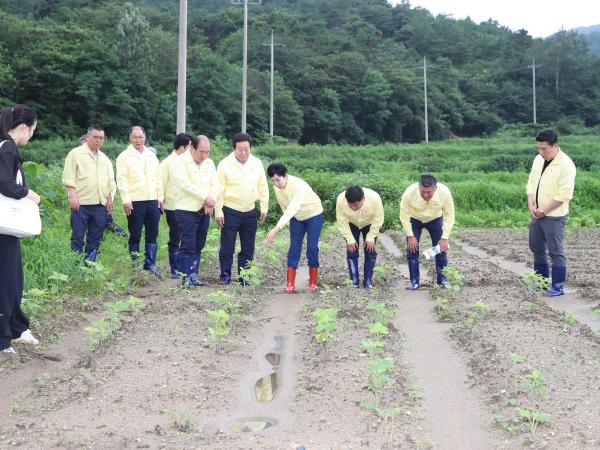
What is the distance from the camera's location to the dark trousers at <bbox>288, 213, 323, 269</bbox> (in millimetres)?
8625

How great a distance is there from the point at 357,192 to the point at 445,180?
711 inches

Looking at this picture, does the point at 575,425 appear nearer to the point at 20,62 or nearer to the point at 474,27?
the point at 20,62

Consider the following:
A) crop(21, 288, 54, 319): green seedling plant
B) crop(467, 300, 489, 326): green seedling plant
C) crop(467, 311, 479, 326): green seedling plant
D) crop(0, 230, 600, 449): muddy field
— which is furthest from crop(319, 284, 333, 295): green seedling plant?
crop(21, 288, 54, 319): green seedling plant

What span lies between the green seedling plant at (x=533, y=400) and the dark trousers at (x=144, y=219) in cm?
525

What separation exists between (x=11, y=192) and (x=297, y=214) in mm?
3943

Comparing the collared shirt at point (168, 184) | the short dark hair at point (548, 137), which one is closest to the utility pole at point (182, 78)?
the collared shirt at point (168, 184)

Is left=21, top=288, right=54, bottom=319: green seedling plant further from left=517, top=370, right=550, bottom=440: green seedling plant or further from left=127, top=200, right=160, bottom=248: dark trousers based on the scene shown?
left=517, top=370, right=550, bottom=440: green seedling plant

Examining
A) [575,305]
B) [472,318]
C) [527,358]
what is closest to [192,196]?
[472,318]

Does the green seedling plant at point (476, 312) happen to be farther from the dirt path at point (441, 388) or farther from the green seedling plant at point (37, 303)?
the green seedling plant at point (37, 303)

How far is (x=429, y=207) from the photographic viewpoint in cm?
862

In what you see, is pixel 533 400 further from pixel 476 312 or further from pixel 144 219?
pixel 144 219

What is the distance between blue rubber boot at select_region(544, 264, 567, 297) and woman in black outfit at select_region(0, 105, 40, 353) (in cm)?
554

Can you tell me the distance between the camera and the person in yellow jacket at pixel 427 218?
28.0 ft

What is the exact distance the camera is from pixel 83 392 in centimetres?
470
